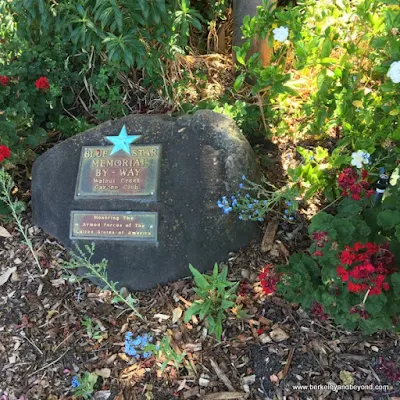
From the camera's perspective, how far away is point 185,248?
8.80 feet

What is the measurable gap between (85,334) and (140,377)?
0.47 m

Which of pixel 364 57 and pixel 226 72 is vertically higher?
pixel 364 57

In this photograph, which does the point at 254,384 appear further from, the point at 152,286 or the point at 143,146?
the point at 143,146

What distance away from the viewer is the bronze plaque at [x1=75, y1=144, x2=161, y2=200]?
2.80 m

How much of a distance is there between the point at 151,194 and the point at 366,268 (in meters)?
1.47

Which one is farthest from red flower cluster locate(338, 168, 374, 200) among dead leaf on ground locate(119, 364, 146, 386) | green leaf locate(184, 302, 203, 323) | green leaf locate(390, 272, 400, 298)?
dead leaf on ground locate(119, 364, 146, 386)

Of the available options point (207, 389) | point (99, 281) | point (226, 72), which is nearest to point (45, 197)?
point (99, 281)

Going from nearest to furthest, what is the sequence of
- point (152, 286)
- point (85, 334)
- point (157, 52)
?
point (85, 334)
point (152, 286)
point (157, 52)

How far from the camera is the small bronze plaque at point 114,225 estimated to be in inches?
107

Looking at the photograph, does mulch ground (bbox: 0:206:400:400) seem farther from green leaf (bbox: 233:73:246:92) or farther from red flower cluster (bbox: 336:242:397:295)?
green leaf (bbox: 233:73:246:92)

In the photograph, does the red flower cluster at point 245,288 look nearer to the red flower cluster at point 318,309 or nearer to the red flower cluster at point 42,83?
the red flower cluster at point 318,309

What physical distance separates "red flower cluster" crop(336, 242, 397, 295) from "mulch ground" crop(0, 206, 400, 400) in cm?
56

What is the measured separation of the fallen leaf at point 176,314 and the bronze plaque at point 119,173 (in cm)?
73

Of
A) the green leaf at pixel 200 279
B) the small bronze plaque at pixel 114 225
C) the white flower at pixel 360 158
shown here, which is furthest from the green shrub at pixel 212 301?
the white flower at pixel 360 158
